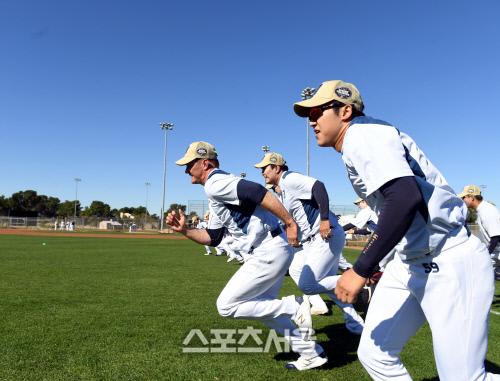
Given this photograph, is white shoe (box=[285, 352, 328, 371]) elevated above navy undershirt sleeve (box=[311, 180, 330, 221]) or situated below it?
below

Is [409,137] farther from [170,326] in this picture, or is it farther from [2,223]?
[2,223]

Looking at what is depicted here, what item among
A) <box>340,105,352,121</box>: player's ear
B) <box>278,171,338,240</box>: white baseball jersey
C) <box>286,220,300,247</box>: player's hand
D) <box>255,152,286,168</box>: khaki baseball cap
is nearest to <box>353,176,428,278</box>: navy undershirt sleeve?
<box>340,105,352,121</box>: player's ear

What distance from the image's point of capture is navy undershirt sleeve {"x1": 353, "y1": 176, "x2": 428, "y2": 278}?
2.04 m

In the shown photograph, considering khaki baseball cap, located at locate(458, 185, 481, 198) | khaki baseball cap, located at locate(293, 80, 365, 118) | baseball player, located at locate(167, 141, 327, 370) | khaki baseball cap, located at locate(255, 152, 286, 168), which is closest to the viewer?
khaki baseball cap, located at locate(293, 80, 365, 118)

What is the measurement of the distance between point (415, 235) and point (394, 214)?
0.43 metres

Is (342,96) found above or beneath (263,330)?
above

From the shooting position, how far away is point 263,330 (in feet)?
19.5

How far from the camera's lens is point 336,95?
8.23ft

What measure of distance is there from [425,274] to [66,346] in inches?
167

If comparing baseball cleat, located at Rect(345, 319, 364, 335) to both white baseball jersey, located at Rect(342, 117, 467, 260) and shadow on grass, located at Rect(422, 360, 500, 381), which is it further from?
white baseball jersey, located at Rect(342, 117, 467, 260)

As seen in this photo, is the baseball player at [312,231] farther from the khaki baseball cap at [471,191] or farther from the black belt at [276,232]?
the khaki baseball cap at [471,191]

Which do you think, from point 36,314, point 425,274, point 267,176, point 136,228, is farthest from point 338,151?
point 136,228

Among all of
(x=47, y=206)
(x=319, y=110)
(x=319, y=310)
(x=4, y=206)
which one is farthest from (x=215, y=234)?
(x=47, y=206)

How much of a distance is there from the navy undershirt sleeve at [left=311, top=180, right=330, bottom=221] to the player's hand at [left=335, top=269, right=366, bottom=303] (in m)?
3.34
